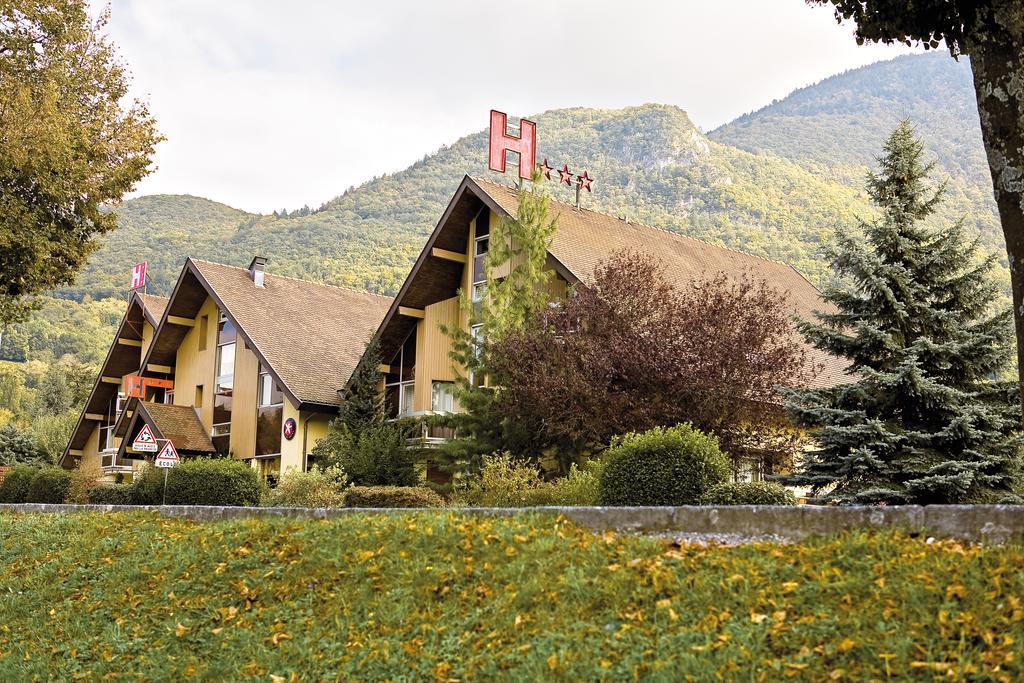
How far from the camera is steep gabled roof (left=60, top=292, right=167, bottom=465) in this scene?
42.9 meters

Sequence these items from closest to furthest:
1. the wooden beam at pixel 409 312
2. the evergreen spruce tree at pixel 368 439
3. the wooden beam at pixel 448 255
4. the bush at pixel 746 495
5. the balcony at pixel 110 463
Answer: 1. the bush at pixel 746 495
2. the evergreen spruce tree at pixel 368 439
3. the wooden beam at pixel 448 255
4. the wooden beam at pixel 409 312
5. the balcony at pixel 110 463

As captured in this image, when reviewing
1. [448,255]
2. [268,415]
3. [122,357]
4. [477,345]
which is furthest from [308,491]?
[122,357]

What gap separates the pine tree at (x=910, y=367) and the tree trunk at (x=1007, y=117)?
32.9 feet

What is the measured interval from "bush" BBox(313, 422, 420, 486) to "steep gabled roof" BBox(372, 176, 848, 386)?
13.4 ft

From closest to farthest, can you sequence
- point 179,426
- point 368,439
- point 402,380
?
point 368,439 < point 402,380 < point 179,426

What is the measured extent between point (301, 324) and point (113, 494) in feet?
34.7

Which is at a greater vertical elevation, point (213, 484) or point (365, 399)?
point (365, 399)

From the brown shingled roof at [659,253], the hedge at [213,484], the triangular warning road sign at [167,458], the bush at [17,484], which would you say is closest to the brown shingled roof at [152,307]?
the bush at [17,484]

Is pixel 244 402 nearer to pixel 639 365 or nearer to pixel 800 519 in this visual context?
pixel 639 365

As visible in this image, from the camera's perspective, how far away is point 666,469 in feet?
49.6

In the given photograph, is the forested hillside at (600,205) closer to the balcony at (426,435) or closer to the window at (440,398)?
the window at (440,398)

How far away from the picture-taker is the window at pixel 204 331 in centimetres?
3916

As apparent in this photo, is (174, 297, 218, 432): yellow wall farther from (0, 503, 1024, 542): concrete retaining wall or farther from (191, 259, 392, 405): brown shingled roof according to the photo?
(0, 503, 1024, 542): concrete retaining wall

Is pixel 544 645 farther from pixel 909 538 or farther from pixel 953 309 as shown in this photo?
pixel 953 309
